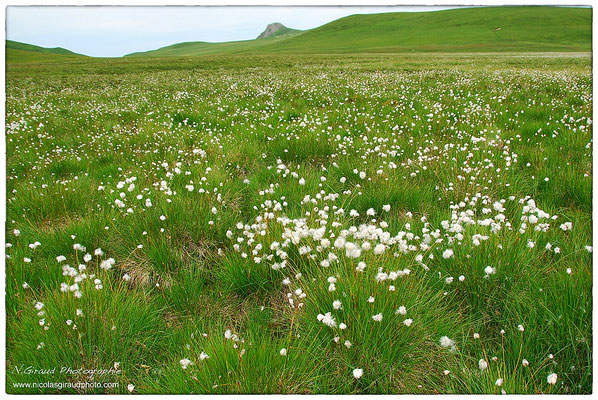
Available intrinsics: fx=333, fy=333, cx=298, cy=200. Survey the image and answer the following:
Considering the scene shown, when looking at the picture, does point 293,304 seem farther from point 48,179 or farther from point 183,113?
point 183,113

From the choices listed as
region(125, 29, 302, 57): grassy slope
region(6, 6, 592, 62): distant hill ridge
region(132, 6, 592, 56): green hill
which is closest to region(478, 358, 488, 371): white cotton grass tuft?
region(6, 6, 592, 62): distant hill ridge

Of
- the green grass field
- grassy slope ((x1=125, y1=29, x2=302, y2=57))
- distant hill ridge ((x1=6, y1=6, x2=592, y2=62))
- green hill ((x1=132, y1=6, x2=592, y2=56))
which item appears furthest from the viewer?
grassy slope ((x1=125, y1=29, x2=302, y2=57))

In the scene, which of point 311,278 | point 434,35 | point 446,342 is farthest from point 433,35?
point 446,342

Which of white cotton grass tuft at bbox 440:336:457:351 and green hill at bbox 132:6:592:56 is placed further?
green hill at bbox 132:6:592:56

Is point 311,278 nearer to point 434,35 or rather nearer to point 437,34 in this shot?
point 437,34

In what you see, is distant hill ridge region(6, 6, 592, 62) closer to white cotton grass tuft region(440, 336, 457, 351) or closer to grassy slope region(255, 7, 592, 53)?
grassy slope region(255, 7, 592, 53)

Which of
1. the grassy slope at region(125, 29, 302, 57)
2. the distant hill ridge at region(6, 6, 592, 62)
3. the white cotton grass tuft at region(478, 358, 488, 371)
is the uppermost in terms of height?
the grassy slope at region(125, 29, 302, 57)

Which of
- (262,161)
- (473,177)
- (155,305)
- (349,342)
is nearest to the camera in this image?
(349,342)

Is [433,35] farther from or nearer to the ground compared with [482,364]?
farther from the ground

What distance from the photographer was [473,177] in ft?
12.6

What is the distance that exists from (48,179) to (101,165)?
849 millimetres

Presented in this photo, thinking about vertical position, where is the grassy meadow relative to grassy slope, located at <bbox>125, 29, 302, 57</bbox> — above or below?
below

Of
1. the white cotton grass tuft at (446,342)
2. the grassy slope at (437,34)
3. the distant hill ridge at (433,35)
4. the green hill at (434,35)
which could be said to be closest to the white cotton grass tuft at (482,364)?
the white cotton grass tuft at (446,342)

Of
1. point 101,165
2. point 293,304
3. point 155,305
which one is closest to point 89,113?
point 101,165
